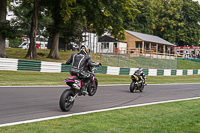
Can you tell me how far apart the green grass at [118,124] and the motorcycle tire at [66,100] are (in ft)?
2.32

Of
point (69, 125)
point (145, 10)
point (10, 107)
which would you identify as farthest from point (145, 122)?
point (145, 10)

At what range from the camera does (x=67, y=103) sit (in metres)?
7.75

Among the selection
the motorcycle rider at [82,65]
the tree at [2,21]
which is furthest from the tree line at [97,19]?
the motorcycle rider at [82,65]

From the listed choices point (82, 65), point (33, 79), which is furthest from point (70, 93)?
point (33, 79)

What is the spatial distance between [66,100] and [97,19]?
22.8m

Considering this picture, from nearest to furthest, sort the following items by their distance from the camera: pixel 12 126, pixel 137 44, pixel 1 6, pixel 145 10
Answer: pixel 12 126 → pixel 1 6 → pixel 137 44 → pixel 145 10

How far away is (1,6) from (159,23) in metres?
52.3

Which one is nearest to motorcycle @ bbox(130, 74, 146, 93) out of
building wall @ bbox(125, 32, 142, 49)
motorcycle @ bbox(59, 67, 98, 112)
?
motorcycle @ bbox(59, 67, 98, 112)

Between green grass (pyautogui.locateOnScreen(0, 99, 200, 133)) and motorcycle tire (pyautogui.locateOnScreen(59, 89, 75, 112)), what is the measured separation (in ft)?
2.32

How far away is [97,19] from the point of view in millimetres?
29766

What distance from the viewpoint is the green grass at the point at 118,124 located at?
548 centimetres

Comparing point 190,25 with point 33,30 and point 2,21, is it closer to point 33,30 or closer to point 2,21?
point 33,30

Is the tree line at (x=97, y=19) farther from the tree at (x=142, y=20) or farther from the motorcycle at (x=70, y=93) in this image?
the motorcycle at (x=70, y=93)

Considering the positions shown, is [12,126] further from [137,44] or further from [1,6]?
[137,44]
